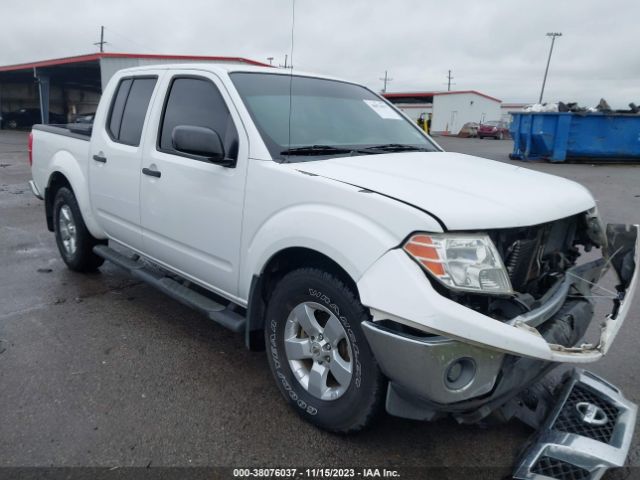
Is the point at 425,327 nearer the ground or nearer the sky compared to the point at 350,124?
nearer the ground

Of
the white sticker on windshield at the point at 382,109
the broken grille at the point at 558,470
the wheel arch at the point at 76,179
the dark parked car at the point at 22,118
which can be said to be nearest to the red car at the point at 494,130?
the dark parked car at the point at 22,118

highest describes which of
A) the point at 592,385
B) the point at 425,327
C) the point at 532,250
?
the point at 532,250

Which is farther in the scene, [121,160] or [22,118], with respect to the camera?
[22,118]

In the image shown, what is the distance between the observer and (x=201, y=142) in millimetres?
3025

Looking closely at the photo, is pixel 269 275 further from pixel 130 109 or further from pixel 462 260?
pixel 130 109

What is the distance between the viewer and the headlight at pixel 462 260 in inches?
85.4

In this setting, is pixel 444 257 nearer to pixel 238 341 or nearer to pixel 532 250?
pixel 532 250

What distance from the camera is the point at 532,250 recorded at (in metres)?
2.53

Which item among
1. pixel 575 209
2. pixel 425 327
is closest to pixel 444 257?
pixel 425 327

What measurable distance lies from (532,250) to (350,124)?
158cm

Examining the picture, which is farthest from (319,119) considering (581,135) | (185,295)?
(581,135)

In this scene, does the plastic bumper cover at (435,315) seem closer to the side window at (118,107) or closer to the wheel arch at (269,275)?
the wheel arch at (269,275)

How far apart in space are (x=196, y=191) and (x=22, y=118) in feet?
136

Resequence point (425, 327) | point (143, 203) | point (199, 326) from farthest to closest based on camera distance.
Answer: point (199, 326)
point (143, 203)
point (425, 327)
